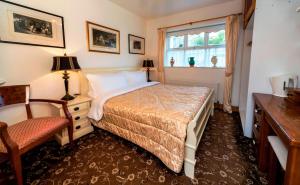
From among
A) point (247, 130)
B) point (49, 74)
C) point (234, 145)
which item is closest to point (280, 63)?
point (247, 130)

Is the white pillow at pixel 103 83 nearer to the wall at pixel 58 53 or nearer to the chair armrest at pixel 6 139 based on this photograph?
the wall at pixel 58 53

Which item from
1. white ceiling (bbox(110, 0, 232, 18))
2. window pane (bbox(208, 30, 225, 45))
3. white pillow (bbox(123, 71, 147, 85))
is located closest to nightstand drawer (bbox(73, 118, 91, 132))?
white pillow (bbox(123, 71, 147, 85))

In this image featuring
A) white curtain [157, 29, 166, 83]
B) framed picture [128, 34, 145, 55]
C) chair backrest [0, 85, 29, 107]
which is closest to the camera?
chair backrest [0, 85, 29, 107]

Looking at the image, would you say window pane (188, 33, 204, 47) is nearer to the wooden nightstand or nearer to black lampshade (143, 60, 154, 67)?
black lampshade (143, 60, 154, 67)

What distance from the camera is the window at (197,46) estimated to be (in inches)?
142

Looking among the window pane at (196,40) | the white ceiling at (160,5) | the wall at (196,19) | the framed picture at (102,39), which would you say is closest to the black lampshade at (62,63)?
the framed picture at (102,39)

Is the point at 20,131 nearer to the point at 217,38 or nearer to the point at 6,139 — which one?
the point at 6,139

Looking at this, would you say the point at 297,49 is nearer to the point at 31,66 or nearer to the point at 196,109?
the point at 196,109

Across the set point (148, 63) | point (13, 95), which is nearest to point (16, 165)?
point (13, 95)

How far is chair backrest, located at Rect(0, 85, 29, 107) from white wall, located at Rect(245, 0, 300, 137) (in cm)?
314

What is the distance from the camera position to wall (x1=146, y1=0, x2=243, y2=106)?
3307 millimetres

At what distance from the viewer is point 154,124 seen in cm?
161

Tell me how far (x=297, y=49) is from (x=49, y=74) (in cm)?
349

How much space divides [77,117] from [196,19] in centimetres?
358
